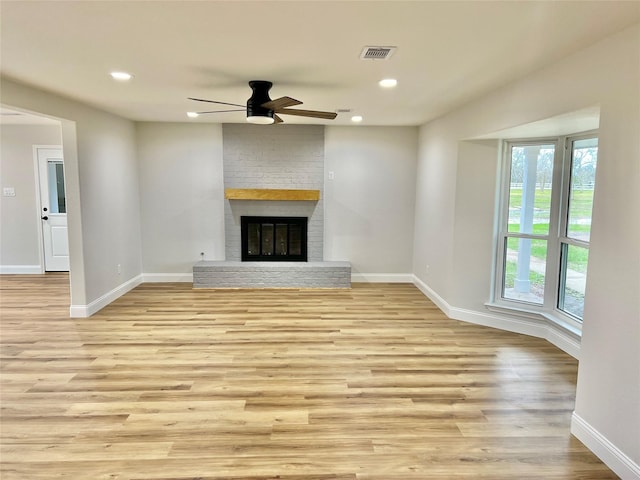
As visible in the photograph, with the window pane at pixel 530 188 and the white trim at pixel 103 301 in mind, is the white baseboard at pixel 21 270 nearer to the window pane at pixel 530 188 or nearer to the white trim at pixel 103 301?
the white trim at pixel 103 301

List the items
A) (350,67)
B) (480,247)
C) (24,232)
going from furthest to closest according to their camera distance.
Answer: (24,232), (480,247), (350,67)

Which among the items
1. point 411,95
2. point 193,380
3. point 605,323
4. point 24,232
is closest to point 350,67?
point 411,95

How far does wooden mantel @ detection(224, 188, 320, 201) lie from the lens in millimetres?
5996

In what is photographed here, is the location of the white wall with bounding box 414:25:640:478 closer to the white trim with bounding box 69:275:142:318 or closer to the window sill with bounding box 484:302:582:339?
the window sill with bounding box 484:302:582:339

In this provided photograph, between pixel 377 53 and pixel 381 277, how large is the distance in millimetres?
4261

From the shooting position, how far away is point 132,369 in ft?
10.9

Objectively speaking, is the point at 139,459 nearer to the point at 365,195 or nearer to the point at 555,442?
the point at 555,442

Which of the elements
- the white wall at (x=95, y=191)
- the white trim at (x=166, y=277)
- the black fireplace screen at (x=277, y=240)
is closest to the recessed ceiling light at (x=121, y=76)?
the white wall at (x=95, y=191)

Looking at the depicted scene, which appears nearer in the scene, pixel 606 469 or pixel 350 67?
pixel 606 469

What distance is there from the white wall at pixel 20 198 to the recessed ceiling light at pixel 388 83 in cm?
584

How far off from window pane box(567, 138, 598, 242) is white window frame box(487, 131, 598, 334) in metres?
0.04

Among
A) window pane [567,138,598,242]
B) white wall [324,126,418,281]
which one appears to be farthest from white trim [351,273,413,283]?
window pane [567,138,598,242]

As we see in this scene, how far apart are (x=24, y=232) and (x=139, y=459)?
6.18m

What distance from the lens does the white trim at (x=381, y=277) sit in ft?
21.0
